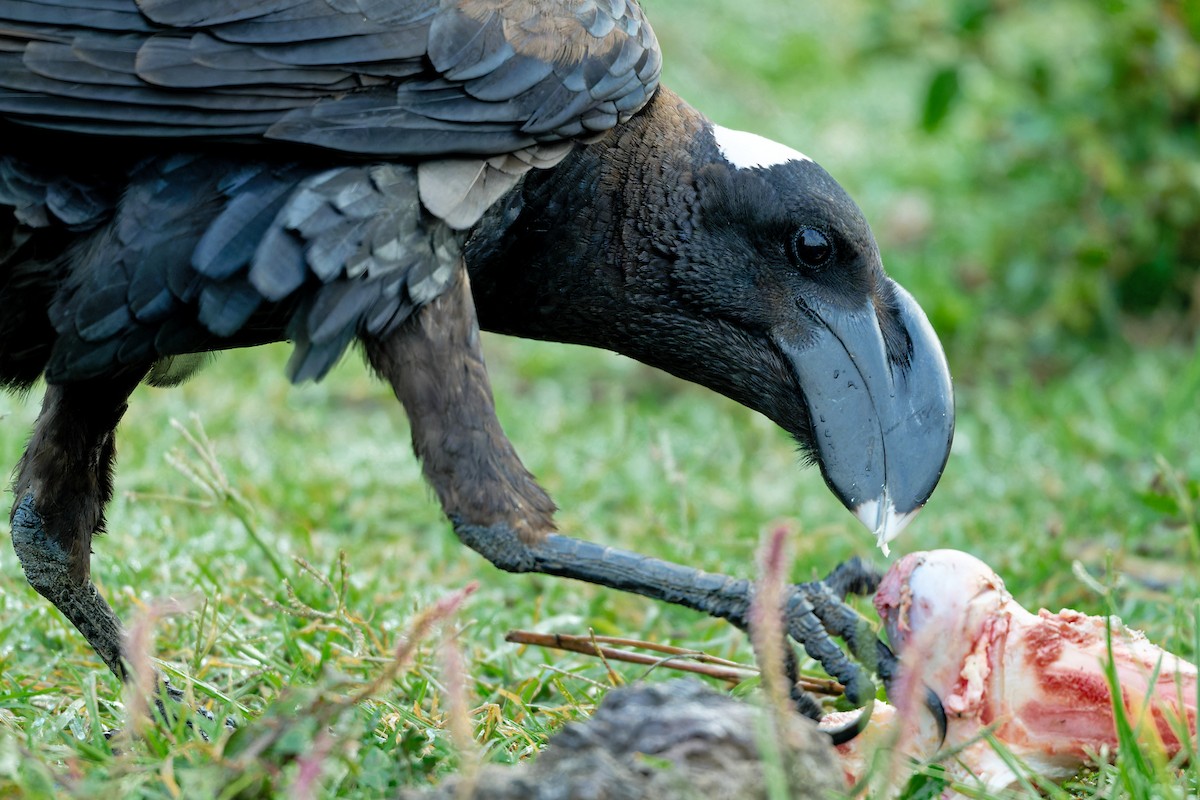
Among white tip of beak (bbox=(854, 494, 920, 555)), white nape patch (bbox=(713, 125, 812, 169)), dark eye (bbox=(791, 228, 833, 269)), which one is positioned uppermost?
white nape patch (bbox=(713, 125, 812, 169))

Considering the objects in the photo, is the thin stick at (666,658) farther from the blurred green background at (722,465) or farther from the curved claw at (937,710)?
the curved claw at (937,710)

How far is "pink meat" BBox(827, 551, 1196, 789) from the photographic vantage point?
7.79ft

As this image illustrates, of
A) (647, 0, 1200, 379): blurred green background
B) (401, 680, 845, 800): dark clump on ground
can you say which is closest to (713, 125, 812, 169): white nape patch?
(401, 680, 845, 800): dark clump on ground

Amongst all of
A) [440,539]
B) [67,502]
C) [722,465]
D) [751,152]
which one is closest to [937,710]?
[751,152]

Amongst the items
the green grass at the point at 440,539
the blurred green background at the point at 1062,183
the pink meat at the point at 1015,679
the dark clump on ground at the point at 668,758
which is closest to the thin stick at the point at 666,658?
the green grass at the point at 440,539

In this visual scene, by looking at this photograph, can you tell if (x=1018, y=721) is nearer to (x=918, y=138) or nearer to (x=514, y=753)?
(x=514, y=753)

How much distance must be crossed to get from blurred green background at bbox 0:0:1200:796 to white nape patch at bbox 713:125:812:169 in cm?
102

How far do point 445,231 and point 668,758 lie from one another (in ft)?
3.66

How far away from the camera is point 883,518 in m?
2.73

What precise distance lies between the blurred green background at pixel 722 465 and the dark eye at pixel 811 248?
84 centimetres

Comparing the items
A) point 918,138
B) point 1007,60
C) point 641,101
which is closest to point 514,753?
point 641,101

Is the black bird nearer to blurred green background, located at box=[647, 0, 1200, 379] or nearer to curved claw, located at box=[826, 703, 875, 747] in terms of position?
curved claw, located at box=[826, 703, 875, 747]

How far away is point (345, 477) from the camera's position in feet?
14.7

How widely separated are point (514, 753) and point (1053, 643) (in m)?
0.96
